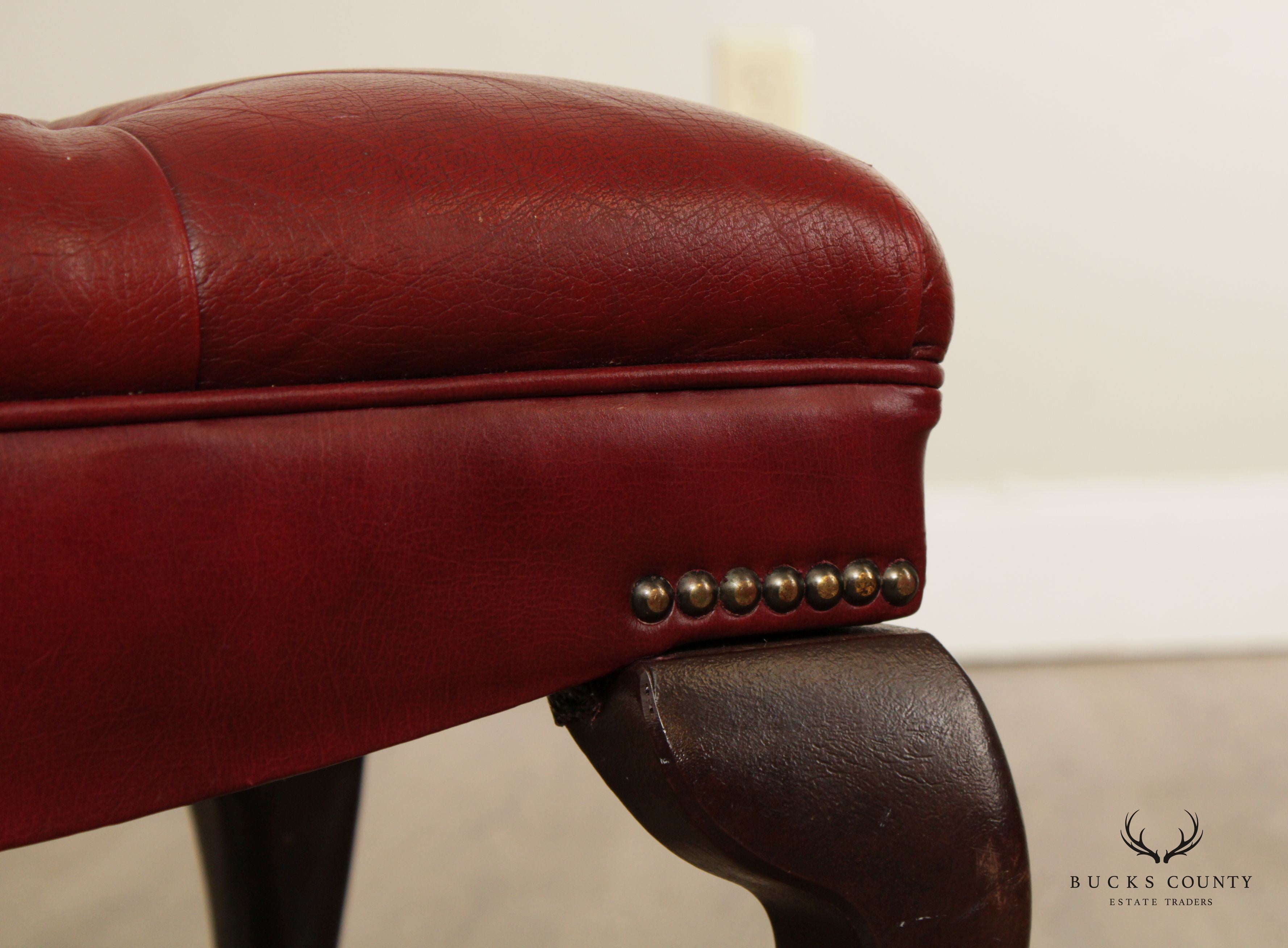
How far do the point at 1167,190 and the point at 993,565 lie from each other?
474 millimetres

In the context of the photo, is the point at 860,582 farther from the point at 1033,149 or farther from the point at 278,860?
the point at 1033,149

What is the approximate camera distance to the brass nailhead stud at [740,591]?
33cm

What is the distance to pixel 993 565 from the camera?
1.24 metres

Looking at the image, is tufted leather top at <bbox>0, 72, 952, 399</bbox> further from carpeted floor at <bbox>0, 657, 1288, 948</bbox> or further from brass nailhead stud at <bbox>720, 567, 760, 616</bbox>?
carpeted floor at <bbox>0, 657, 1288, 948</bbox>

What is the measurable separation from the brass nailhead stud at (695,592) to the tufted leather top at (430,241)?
65 millimetres

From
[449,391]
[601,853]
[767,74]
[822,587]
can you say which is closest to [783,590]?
[822,587]

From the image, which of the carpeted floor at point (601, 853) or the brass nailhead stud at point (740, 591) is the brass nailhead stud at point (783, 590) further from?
the carpeted floor at point (601, 853)

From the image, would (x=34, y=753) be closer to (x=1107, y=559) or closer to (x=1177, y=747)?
(x=1177, y=747)

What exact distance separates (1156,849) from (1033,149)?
78 centimetres

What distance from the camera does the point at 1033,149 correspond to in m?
1.22

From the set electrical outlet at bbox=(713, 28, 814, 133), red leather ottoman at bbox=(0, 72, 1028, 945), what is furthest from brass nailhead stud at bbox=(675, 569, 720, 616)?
electrical outlet at bbox=(713, 28, 814, 133)

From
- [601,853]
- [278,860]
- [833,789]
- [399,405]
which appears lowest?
[601,853]

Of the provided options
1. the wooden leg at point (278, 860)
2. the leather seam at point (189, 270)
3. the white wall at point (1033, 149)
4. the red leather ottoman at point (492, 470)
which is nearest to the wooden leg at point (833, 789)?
the red leather ottoman at point (492, 470)

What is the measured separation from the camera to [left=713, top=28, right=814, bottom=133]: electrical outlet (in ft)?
3.92
